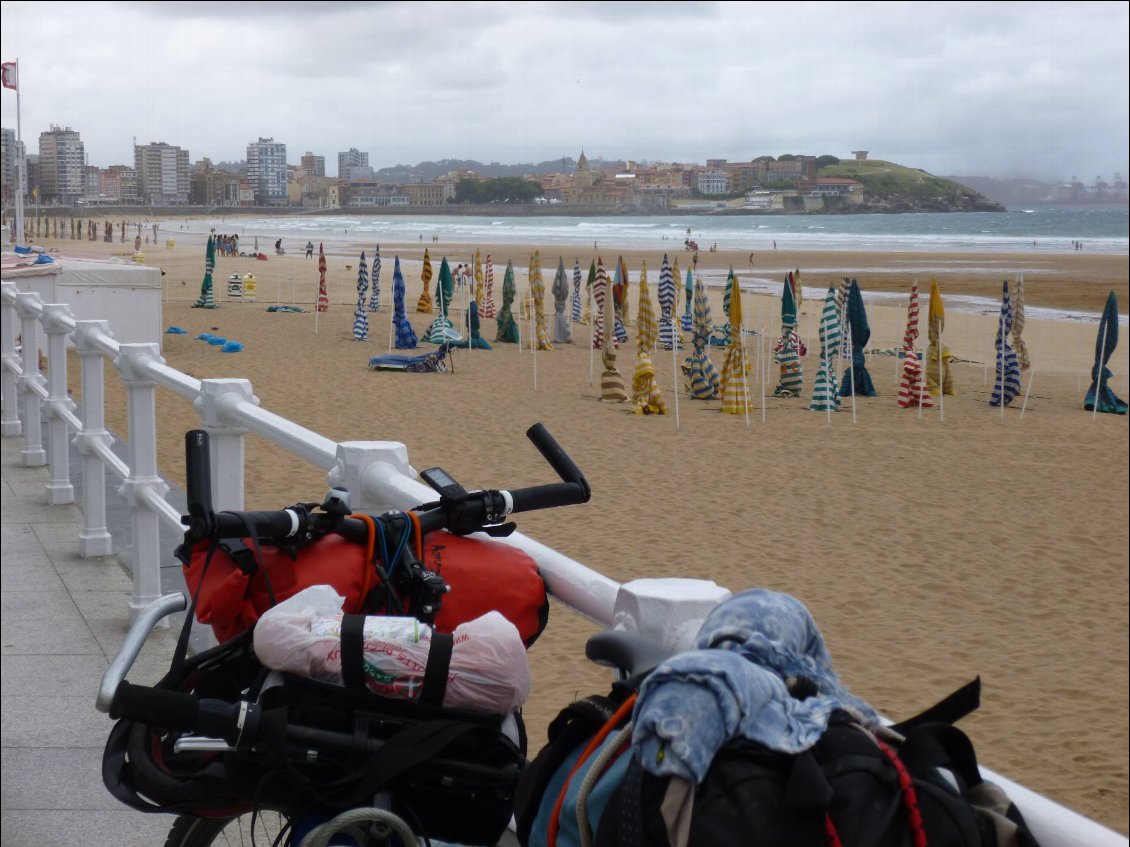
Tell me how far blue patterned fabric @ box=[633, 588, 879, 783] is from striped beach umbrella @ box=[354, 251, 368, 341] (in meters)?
4.50

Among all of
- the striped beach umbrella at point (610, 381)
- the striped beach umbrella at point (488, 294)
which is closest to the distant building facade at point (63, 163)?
the striped beach umbrella at point (488, 294)

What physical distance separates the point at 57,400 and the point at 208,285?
1.01 metres

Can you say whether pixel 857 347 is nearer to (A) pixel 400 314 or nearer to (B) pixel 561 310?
(B) pixel 561 310

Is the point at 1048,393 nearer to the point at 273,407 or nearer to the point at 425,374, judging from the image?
the point at 425,374

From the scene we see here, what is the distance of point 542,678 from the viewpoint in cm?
502

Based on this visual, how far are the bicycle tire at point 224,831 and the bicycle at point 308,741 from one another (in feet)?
0.51

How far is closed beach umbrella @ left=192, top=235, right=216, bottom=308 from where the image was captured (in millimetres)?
4766

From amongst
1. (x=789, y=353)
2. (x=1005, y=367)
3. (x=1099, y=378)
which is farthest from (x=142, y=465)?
(x=1099, y=378)

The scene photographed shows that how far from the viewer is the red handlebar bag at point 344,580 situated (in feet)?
4.65

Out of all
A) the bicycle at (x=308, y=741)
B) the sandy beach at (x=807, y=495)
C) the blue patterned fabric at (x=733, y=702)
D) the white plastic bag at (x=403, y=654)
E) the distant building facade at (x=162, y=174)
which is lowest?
the sandy beach at (x=807, y=495)

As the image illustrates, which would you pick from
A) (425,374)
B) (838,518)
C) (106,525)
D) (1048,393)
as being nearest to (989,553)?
(838,518)

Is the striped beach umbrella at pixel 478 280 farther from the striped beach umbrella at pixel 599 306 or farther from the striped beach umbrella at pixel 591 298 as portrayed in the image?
the striped beach umbrella at pixel 591 298

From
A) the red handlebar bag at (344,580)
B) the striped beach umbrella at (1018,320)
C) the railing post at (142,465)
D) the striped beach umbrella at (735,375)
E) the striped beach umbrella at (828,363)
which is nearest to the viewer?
the red handlebar bag at (344,580)

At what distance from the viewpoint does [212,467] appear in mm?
2994
